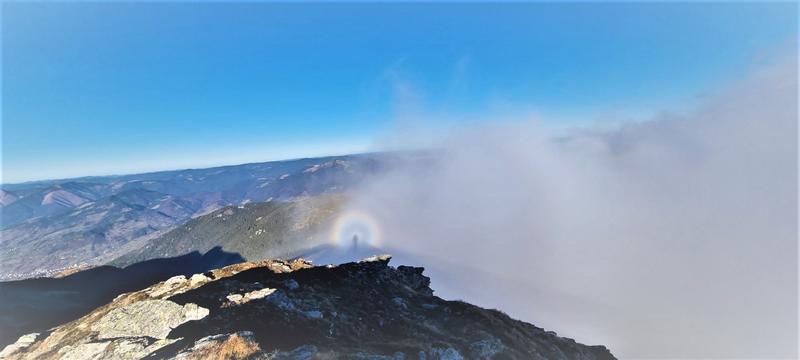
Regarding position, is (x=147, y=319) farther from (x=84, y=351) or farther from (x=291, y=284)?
(x=291, y=284)

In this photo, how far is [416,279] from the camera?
274ft

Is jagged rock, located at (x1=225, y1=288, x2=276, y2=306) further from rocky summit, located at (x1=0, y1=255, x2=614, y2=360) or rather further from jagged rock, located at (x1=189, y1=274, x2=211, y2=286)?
jagged rock, located at (x1=189, y1=274, x2=211, y2=286)

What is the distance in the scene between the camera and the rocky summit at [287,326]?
36.7 metres

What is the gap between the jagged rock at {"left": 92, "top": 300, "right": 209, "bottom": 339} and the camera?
4116cm

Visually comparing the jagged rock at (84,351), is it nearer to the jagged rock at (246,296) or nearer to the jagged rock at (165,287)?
the jagged rock at (246,296)

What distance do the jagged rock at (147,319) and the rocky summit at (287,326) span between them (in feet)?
0.38

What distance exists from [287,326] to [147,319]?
640 inches

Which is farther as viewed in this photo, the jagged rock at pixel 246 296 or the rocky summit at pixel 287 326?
the jagged rock at pixel 246 296

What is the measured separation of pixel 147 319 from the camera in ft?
141

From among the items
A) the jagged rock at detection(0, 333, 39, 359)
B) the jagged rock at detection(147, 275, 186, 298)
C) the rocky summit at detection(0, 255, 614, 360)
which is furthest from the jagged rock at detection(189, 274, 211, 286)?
the jagged rock at detection(0, 333, 39, 359)

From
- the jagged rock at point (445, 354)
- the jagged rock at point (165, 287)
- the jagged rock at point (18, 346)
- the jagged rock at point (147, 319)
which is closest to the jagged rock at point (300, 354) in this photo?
the jagged rock at point (445, 354)

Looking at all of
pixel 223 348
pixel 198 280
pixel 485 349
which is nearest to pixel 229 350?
pixel 223 348

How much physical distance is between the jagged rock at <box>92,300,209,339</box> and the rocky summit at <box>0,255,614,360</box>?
0.11 metres

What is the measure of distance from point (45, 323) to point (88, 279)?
439 ft
